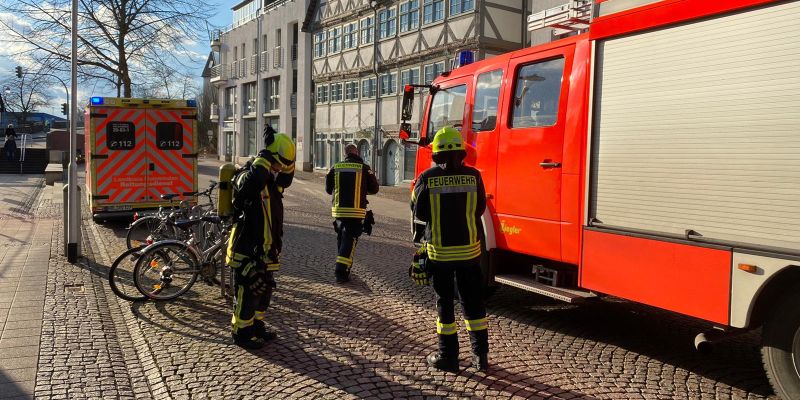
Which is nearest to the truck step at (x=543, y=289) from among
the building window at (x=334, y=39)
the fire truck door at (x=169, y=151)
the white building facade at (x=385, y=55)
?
the fire truck door at (x=169, y=151)

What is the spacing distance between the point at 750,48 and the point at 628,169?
1.18 meters

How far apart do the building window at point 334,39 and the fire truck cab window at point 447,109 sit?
2563 centimetres

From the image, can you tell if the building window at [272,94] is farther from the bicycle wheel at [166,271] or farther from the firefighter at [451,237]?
the firefighter at [451,237]

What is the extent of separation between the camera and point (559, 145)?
5.47 m

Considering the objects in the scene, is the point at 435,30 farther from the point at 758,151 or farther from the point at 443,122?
the point at 758,151

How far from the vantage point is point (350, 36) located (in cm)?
3105

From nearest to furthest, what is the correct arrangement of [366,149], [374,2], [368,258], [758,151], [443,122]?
1. [758,151]
2. [443,122]
3. [368,258]
4. [374,2]
5. [366,149]

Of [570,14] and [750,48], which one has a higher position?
[570,14]

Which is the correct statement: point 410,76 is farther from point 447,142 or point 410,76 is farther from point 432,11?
point 447,142

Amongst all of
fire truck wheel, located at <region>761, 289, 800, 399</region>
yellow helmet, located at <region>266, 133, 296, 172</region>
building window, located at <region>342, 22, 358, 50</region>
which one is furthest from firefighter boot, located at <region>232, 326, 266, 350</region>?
building window, located at <region>342, 22, 358, 50</region>

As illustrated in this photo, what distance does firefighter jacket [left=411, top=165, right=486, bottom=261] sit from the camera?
14.9ft

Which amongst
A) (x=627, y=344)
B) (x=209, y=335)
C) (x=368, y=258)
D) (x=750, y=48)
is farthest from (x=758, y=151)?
(x=368, y=258)

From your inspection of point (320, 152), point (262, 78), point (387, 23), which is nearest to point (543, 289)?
point (387, 23)

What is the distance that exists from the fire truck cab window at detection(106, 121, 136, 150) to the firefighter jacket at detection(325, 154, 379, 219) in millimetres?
6094
